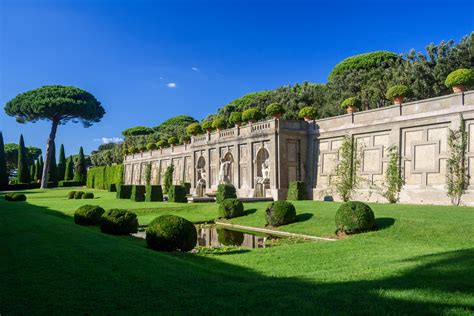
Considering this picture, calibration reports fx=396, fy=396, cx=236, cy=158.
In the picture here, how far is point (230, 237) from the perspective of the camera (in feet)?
53.9

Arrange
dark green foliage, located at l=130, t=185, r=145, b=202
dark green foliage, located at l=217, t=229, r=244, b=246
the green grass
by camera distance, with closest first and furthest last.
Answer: the green grass
dark green foliage, located at l=217, t=229, r=244, b=246
dark green foliage, located at l=130, t=185, r=145, b=202

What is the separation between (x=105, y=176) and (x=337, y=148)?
43.9m

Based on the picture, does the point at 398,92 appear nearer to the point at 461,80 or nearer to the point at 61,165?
the point at 461,80

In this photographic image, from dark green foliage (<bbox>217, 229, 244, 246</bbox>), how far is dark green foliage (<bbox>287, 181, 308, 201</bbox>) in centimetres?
780

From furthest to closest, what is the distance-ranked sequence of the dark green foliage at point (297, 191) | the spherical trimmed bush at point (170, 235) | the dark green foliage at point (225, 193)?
the dark green foliage at point (225, 193)
the dark green foliage at point (297, 191)
the spherical trimmed bush at point (170, 235)

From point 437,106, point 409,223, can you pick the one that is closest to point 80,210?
point 409,223

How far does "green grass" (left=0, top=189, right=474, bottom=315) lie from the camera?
5129mm

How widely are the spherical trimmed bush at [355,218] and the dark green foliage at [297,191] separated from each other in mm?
11042

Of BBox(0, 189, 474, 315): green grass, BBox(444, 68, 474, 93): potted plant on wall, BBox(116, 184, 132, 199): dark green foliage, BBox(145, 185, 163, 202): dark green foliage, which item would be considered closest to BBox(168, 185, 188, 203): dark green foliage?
BBox(145, 185, 163, 202): dark green foliage

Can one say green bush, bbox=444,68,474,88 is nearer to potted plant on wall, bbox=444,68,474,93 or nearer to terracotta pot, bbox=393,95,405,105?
potted plant on wall, bbox=444,68,474,93

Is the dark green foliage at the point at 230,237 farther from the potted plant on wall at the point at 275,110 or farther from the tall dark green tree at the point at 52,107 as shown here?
the tall dark green tree at the point at 52,107

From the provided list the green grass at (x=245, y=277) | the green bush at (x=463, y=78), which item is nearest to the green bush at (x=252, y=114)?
the green bush at (x=463, y=78)

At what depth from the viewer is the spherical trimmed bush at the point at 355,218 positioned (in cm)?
1348

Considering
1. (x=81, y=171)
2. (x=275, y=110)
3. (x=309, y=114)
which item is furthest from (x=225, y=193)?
(x=81, y=171)
